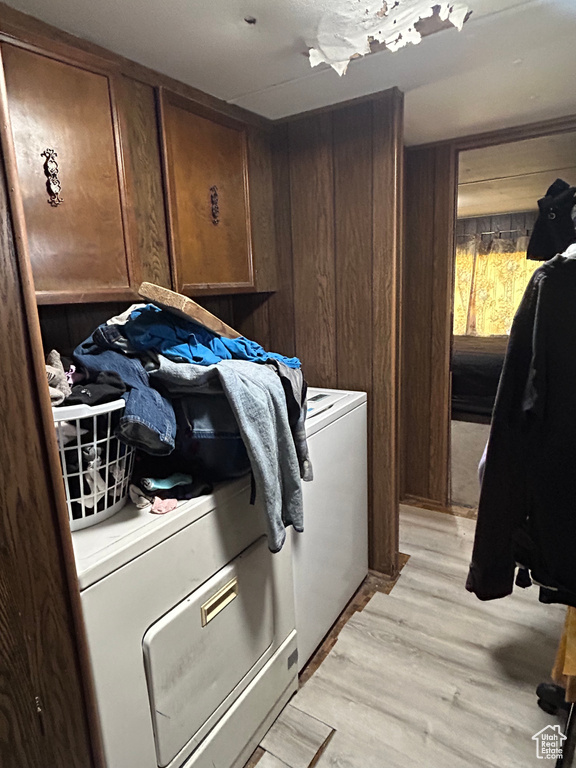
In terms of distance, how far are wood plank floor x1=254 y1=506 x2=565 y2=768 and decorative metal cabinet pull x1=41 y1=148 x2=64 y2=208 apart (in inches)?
69.8

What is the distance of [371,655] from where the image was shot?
70.4 inches

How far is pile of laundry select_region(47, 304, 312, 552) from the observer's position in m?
1.10

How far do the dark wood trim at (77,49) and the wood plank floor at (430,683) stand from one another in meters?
2.16

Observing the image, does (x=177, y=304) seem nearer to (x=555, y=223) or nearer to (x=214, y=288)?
(x=214, y=288)

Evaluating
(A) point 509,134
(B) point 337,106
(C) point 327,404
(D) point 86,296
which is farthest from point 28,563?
(A) point 509,134

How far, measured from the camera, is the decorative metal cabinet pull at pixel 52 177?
1.27 meters

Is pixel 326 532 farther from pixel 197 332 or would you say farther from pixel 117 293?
pixel 117 293

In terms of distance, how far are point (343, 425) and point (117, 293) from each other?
97cm

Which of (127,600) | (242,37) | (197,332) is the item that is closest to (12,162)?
(197,332)

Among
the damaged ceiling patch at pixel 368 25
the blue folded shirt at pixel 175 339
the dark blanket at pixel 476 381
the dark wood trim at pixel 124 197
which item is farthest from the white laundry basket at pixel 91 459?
the dark blanket at pixel 476 381

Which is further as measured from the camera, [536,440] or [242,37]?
[242,37]

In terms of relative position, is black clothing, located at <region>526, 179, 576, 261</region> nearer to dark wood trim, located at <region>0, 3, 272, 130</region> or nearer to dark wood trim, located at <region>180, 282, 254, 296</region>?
dark wood trim, located at <region>180, 282, 254, 296</region>

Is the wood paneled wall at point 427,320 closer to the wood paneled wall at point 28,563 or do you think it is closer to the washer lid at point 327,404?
the washer lid at point 327,404

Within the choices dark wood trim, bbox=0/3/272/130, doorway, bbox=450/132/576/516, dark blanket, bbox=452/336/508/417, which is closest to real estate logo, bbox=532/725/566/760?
doorway, bbox=450/132/576/516
